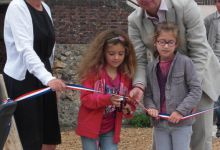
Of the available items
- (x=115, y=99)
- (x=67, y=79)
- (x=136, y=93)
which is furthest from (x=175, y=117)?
(x=67, y=79)

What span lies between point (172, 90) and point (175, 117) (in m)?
0.24

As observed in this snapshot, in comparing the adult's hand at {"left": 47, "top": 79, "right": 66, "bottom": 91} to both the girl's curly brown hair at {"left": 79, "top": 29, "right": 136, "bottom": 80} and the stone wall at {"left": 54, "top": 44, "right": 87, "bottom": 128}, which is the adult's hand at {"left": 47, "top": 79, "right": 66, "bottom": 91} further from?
the stone wall at {"left": 54, "top": 44, "right": 87, "bottom": 128}

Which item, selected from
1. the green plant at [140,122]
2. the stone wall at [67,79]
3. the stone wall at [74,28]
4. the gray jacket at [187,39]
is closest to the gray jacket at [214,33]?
the green plant at [140,122]

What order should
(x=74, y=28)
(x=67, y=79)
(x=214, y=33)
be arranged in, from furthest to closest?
(x=74, y=28)
(x=67, y=79)
(x=214, y=33)

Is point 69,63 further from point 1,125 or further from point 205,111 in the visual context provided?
point 1,125

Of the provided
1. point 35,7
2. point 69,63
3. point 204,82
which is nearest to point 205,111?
point 204,82

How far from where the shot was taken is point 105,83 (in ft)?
16.0

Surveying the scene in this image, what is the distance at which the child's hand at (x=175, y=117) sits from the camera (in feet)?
15.4

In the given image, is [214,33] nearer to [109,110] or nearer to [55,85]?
[109,110]

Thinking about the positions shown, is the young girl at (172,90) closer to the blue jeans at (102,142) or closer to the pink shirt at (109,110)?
the pink shirt at (109,110)

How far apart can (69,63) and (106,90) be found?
497 cm

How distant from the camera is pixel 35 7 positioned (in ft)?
15.6

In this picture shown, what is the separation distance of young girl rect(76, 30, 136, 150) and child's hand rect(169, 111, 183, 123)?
1.29 ft

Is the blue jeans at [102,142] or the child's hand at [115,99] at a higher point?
the child's hand at [115,99]
